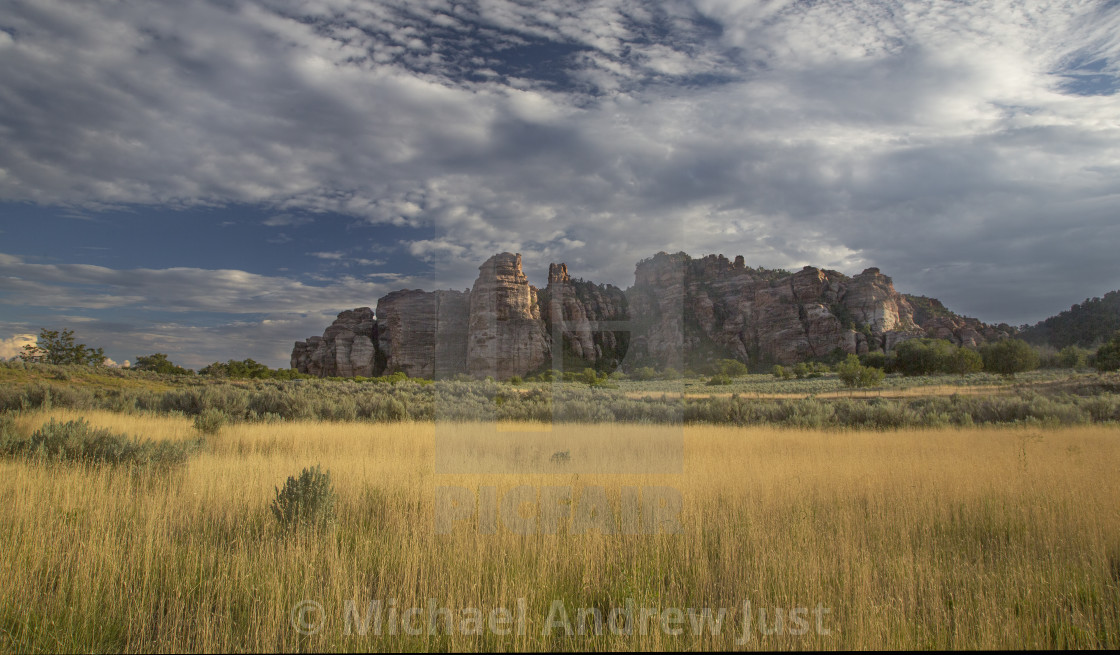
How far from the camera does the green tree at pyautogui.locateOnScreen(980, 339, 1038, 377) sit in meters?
42.0

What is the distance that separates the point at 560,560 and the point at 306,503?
103 inches

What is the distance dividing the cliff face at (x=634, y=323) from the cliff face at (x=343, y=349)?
0.23m

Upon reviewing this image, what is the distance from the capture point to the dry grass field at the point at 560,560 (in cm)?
312

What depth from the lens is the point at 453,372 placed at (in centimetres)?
1342

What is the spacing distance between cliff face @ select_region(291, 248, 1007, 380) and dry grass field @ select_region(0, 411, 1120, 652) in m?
4.70

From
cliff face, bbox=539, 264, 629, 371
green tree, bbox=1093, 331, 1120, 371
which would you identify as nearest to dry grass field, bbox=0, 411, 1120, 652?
cliff face, bbox=539, 264, 629, 371

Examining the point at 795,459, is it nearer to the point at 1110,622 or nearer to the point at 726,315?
the point at 1110,622

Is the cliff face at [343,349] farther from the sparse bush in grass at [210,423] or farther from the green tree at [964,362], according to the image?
the green tree at [964,362]

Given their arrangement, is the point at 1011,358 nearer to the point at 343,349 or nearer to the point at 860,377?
the point at 860,377

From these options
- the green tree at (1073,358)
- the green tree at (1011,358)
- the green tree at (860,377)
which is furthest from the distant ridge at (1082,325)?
the green tree at (860,377)

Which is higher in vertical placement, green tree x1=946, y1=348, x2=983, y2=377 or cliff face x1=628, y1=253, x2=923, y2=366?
cliff face x1=628, y1=253, x2=923, y2=366

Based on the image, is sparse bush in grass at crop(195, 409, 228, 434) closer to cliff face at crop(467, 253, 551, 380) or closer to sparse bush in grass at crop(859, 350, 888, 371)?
cliff face at crop(467, 253, 551, 380)

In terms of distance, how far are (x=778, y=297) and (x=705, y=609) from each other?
113 m

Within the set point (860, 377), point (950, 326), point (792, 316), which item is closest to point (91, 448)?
point (860, 377)
